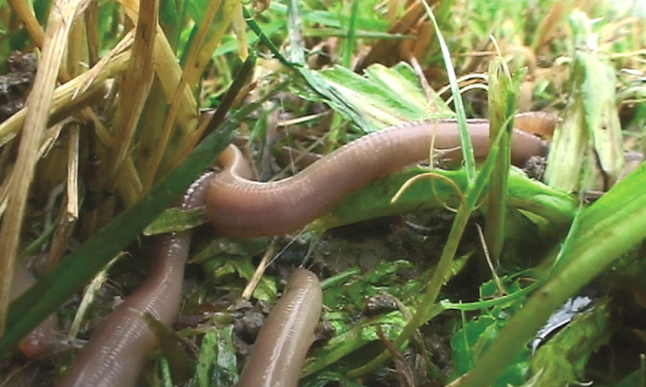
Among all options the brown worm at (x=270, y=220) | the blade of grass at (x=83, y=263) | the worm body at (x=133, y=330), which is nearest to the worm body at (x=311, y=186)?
the brown worm at (x=270, y=220)

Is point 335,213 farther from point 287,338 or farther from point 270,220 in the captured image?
point 287,338

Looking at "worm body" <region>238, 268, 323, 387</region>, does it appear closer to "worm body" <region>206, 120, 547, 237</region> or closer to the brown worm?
the brown worm

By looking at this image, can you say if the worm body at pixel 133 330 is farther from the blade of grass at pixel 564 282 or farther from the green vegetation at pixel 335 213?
the blade of grass at pixel 564 282

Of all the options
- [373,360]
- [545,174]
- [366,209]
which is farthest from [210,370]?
[545,174]

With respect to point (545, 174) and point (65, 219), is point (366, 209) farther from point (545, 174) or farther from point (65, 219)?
point (65, 219)

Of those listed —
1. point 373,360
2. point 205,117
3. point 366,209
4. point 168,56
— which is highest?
point 168,56

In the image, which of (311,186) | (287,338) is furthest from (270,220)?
(287,338)

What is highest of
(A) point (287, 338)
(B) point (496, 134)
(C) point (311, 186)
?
(B) point (496, 134)
